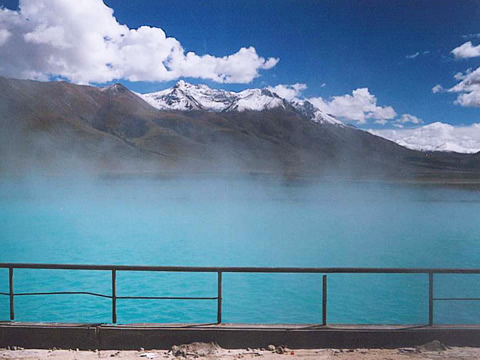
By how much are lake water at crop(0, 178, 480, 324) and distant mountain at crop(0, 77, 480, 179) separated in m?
36.5

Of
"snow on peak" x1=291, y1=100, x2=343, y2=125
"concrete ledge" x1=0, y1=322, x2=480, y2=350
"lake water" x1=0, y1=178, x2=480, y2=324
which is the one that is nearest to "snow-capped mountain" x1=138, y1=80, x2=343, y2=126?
"snow on peak" x1=291, y1=100, x2=343, y2=125

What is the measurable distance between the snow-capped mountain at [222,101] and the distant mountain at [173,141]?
6.24 feet

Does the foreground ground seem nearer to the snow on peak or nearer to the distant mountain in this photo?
the distant mountain

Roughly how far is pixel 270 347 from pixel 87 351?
1116mm

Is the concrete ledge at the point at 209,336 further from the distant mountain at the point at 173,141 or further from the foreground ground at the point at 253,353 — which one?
the distant mountain at the point at 173,141

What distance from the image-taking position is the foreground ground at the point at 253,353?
2.68 meters

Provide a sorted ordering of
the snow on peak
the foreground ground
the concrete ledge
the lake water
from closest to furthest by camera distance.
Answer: the foreground ground, the concrete ledge, the lake water, the snow on peak

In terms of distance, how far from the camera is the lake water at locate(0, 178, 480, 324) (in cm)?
668

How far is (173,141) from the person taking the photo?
299 ft

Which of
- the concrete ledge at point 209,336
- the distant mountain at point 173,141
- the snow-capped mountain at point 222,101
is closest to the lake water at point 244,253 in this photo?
the concrete ledge at point 209,336

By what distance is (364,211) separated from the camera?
18516mm

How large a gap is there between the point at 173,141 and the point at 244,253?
82.1 metres

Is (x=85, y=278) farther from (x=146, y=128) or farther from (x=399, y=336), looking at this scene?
(x=146, y=128)

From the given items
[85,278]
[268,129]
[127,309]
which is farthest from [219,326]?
[268,129]
